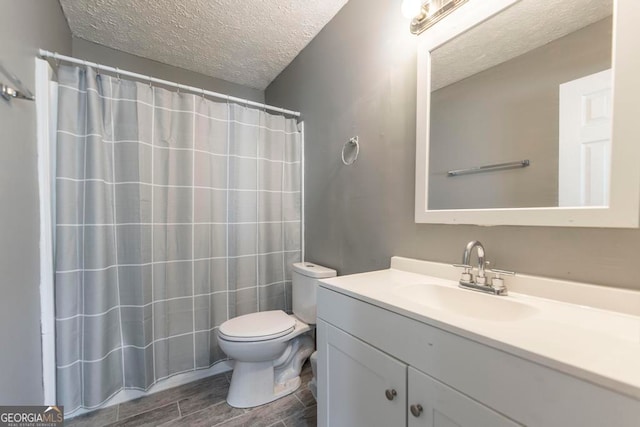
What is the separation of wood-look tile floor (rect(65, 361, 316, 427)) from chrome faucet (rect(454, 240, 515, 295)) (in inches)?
44.3

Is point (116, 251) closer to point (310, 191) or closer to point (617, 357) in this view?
point (310, 191)

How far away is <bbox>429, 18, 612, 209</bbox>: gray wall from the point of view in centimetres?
78

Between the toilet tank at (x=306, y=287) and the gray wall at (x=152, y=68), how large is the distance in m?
1.85

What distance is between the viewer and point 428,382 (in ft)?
2.19

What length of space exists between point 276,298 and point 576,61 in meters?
2.04

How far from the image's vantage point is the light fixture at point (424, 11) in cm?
104

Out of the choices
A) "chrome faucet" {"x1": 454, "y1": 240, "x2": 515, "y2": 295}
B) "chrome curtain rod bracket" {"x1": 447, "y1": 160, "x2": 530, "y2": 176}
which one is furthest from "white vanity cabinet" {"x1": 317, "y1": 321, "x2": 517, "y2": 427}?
"chrome curtain rod bracket" {"x1": 447, "y1": 160, "x2": 530, "y2": 176}

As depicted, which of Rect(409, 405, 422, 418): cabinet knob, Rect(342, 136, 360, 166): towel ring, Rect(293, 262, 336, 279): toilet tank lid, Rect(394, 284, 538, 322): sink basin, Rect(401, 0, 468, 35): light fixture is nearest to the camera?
Rect(409, 405, 422, 418): cabinet knob

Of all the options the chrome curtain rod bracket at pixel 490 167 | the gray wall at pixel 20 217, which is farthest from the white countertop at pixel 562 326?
the gray wall at pixel 20 217

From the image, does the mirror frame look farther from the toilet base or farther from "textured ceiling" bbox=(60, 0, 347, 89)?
the toilet base

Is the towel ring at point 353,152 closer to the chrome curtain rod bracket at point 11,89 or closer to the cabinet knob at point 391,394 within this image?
the cabinet knob at point 391,394

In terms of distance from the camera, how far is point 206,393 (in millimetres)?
1606

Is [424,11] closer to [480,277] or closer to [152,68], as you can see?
[480,277]
